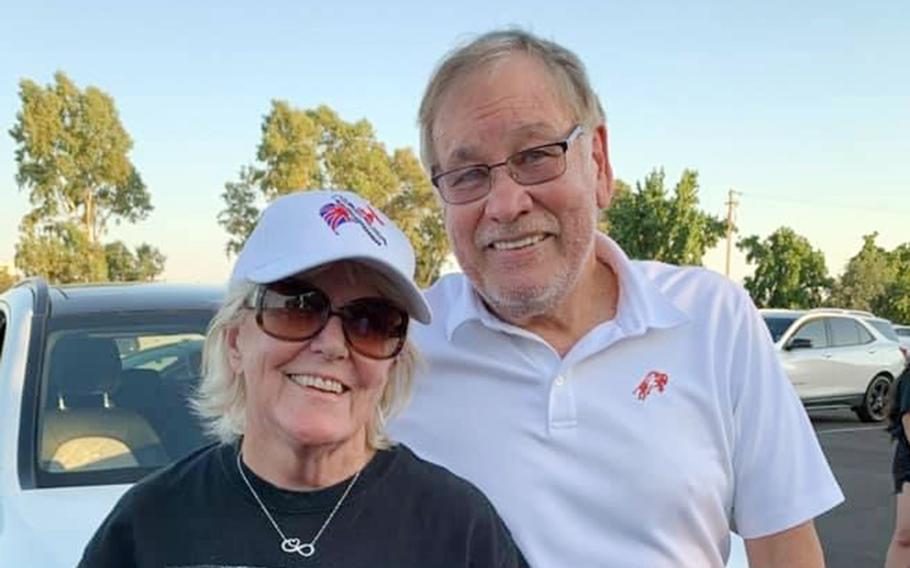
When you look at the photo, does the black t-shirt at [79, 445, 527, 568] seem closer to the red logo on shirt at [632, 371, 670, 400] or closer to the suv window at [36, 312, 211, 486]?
the red logo on shirt at [632, 371, 670, 400]

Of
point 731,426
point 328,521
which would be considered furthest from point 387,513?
point 731,426

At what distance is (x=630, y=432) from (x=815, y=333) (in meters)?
12.6

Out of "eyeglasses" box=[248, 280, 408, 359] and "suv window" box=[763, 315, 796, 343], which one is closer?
"eyeglasses" box=[248, 280, 408, 359]

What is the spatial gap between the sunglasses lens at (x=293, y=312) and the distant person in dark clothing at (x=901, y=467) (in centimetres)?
450

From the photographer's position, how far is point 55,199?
37719 millimetres

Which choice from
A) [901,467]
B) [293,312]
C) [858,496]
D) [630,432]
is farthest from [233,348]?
[858,496]

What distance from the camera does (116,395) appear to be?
350cm

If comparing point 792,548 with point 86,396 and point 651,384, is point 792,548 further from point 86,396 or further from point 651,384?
point 86,396

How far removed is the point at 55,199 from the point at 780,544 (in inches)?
1562

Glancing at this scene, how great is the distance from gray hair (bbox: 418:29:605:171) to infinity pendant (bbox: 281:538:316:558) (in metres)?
0.83

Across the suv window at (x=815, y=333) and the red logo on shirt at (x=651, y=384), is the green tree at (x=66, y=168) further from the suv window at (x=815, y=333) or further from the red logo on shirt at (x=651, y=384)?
the red logo on shirt at (x=651, y=384)

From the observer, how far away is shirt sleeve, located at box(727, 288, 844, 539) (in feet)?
5.87

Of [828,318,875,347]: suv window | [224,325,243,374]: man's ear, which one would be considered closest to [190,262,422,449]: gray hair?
[224,325,243,374]: man's ear

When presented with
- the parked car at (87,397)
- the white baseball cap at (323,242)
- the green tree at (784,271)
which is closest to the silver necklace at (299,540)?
the white baseball cap at (323,242)
